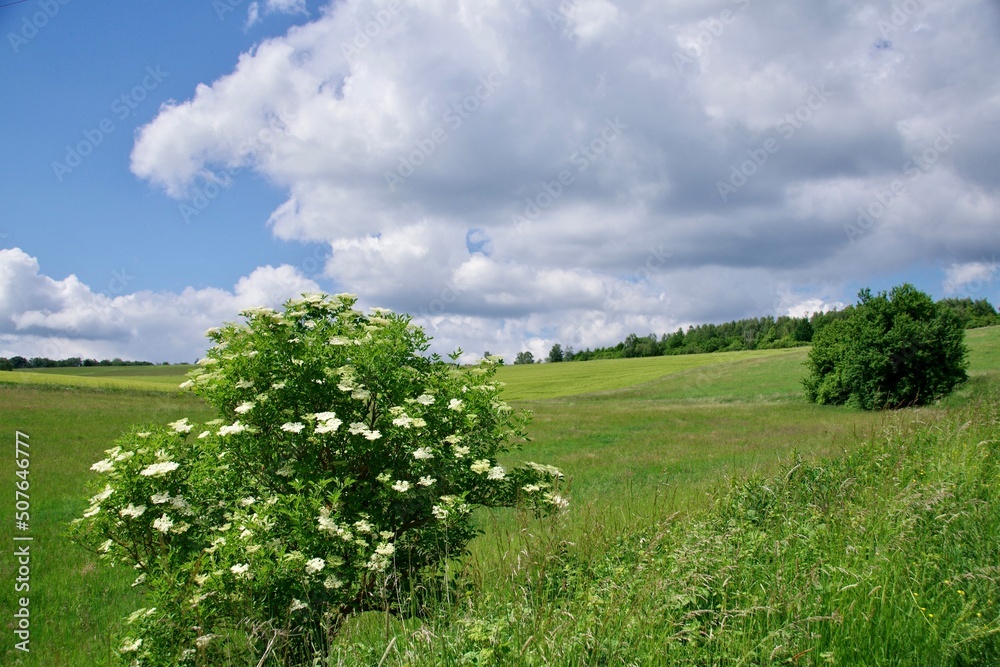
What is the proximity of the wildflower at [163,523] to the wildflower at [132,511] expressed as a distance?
0.45ft

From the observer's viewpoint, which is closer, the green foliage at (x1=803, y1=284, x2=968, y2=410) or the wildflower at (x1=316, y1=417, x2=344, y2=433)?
the wildflower at (x1=316, y1=417, x2=344, y2=433)

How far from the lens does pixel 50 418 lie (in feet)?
91.7

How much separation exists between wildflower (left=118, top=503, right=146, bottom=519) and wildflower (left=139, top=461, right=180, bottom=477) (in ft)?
0.82

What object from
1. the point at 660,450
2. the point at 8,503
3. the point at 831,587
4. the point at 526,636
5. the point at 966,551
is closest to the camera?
the point at 526,636

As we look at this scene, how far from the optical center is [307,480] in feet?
16.5

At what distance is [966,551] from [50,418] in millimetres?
33568

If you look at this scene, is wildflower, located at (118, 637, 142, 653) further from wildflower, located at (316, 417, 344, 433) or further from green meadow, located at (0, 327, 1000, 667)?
wildflower, located at (316, 417, 344, 433)

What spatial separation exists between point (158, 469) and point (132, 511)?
37cm

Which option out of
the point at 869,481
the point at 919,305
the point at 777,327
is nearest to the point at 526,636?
the point at 869,481

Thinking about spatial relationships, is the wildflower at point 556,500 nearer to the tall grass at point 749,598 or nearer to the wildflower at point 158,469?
the tall grass at point 749,598

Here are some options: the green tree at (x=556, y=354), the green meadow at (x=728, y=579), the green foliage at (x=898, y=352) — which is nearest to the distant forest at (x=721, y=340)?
the green tree at (x=556, y=354)

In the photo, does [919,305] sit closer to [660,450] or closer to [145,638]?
[660,450]

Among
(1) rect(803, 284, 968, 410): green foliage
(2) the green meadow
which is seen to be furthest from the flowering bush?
(1) rect(803, 284, 968, 410): green foliage

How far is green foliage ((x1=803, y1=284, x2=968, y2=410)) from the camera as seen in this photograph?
38.7 m
